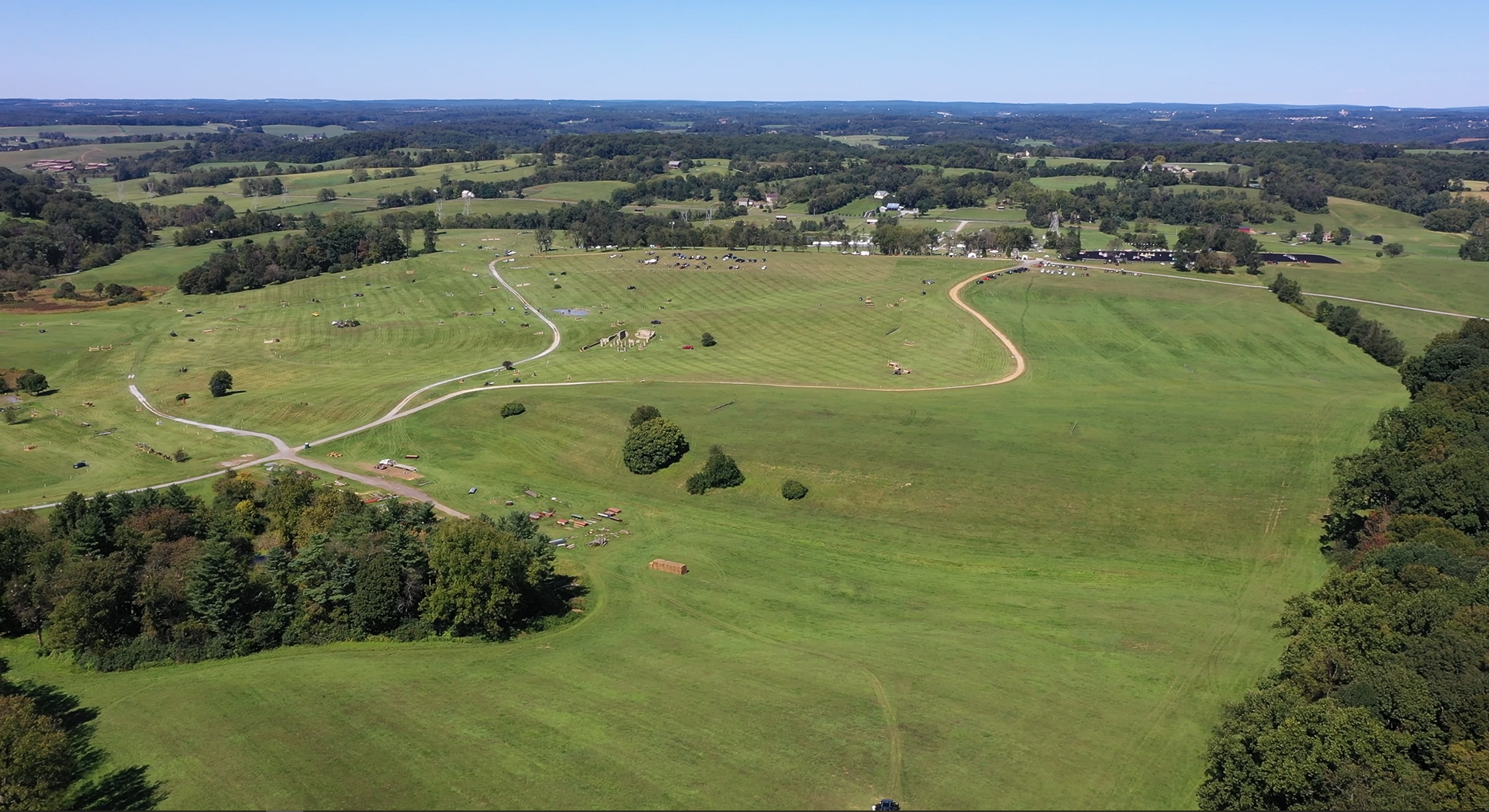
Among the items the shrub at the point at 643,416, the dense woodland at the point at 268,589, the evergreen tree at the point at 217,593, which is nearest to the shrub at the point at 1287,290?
the shrub at the point at 643,416

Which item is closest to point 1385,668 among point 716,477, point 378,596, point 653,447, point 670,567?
point 670,567

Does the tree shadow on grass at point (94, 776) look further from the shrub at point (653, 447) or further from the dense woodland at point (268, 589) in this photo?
the shrub at point (653, 447)

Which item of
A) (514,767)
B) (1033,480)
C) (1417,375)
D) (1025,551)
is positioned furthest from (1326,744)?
(1417,375)

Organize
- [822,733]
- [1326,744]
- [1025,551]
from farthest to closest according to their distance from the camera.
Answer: [1025,551] < [822,733] < [1326,744]

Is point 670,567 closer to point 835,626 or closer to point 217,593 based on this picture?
point 835,626

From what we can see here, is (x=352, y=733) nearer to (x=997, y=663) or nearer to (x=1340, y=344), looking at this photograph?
(x=997, y=663)

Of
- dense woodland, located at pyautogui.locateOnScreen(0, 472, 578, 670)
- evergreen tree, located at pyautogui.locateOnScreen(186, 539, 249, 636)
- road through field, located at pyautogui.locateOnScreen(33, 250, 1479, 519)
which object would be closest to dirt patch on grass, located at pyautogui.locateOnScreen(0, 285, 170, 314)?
road through field, located at pyautogui.locateOnScreen(33, 250, 1479, 519)
